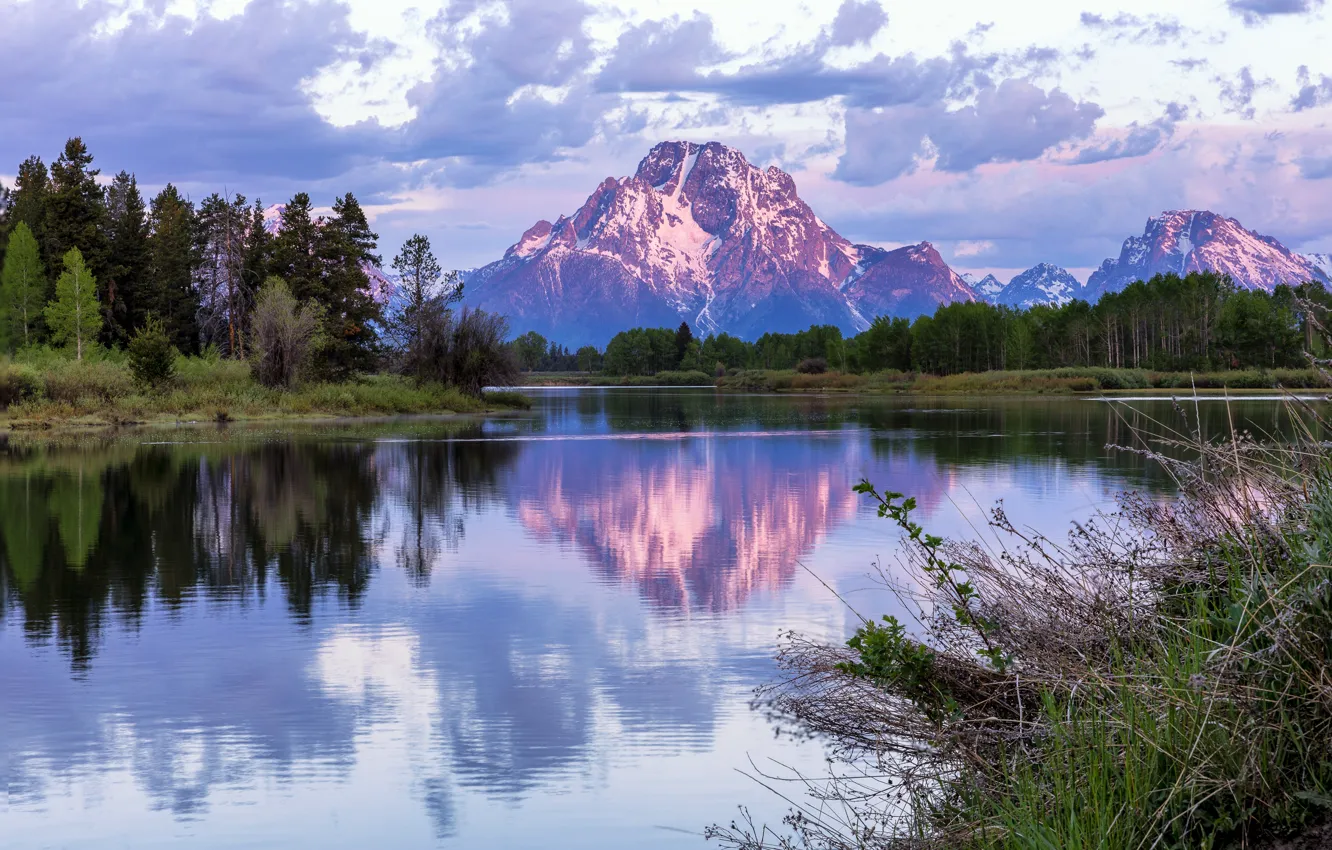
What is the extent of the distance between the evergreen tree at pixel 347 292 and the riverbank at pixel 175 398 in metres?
5.56

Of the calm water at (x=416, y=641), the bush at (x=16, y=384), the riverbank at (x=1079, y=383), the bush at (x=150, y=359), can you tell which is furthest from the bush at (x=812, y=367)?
the calm water at (x=416, y=641)

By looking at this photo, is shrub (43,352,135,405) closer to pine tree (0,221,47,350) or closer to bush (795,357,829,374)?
pine tree (0,221,47,350)

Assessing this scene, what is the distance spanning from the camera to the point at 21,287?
68938mm

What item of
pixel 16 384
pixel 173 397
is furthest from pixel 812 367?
pixel 16 384

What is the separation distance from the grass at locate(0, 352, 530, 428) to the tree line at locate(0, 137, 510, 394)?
82.5 inches

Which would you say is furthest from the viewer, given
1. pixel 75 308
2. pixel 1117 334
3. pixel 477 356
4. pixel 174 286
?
pixel 1117 334

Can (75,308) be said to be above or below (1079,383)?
above

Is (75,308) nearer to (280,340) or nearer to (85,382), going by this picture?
(280,340)

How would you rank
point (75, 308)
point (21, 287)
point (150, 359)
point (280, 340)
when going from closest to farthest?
point (150, 359) < point (280, 340) < point (75, 308) < point (21, 287)

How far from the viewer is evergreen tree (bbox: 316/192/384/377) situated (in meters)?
73.2

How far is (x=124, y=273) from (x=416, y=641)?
7534 cm

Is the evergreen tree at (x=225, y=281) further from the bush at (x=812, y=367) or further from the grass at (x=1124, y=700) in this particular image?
the bush at (x=812, y=367)

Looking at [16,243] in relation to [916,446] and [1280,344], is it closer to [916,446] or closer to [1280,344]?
[916,446]

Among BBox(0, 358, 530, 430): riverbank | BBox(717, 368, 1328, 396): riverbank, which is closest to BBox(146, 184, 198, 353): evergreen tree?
BBox(0, 358, 530, 430): riverbank
